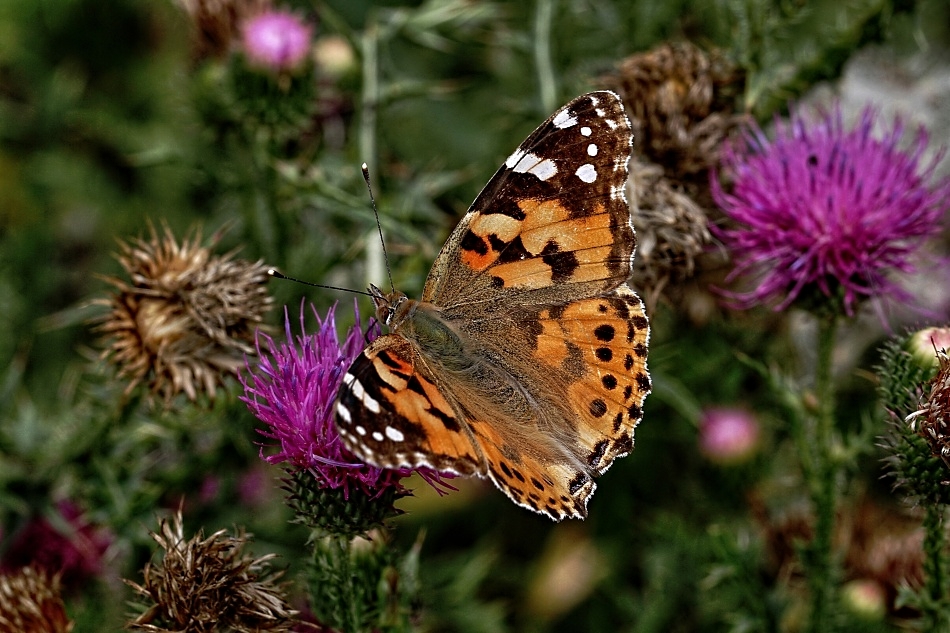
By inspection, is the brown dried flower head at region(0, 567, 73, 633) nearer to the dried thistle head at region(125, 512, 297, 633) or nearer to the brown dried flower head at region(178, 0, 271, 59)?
the dried thistle head at region(125, 512, 297, 633)

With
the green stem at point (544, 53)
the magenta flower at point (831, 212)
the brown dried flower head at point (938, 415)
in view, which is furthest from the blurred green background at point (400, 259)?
the brown dried flower head at point (938, 415)

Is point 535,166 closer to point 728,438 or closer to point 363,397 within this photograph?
point 363,397

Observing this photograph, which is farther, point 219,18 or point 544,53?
point 544,53

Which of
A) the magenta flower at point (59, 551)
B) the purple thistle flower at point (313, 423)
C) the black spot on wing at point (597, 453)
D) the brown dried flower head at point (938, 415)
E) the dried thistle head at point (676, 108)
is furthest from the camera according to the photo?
the magenta flower at point (59, 551)

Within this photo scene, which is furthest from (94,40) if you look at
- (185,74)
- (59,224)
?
(185,74)

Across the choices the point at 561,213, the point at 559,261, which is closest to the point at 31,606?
the point at 559,261

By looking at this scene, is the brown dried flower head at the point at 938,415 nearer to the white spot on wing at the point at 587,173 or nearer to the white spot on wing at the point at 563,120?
the white spot on wing at the point at 587,173

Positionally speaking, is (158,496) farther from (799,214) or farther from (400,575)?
(799,214)

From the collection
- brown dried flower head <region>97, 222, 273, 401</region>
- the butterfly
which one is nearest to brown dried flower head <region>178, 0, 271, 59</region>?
brown dried flower head <region>97, 222, 273, 401</region>
